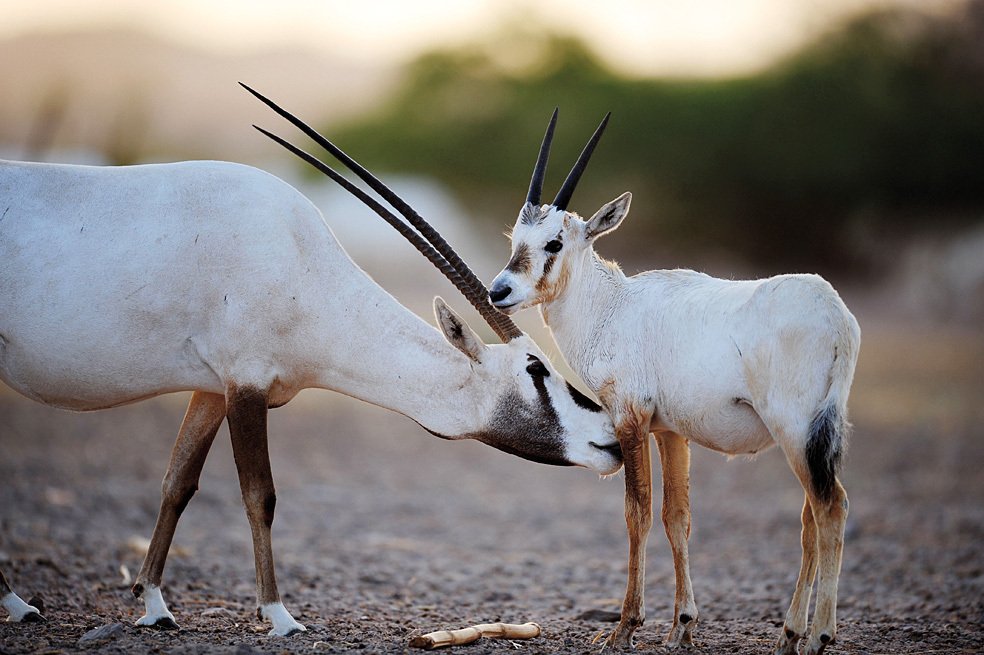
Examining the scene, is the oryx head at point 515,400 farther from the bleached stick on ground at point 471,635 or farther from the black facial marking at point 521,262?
the bleached stick on ground at point 471,635

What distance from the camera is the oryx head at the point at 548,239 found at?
5867 millimetres

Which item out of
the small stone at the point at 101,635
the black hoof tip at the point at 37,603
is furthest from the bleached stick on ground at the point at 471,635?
the black hoof tip at the point at 37,603

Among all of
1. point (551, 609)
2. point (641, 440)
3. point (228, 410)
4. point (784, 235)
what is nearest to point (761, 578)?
point (551, 609)

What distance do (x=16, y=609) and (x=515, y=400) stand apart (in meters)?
2.82

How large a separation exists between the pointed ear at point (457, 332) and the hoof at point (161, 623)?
2.07m

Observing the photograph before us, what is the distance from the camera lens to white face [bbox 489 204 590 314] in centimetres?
582

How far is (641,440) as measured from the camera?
5727 mm

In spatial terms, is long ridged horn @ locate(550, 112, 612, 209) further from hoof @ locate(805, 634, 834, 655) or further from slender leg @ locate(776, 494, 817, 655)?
hoof @ locate(805, 634, 834, 655)

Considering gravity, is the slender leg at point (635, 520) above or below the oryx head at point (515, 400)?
below

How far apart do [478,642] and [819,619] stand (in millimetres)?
1691

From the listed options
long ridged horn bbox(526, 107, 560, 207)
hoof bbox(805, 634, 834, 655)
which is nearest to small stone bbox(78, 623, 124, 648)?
long ridged horn bbox(526, 107, 560, 207)

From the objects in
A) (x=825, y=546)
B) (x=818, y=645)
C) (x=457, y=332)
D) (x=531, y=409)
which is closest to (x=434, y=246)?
(x=457, y=332)

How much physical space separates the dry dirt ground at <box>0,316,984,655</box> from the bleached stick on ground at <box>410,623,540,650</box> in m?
0.09

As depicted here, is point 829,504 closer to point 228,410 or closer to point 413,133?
point 228,410
